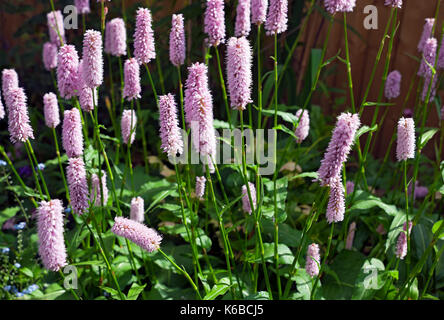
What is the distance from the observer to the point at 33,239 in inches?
87.7

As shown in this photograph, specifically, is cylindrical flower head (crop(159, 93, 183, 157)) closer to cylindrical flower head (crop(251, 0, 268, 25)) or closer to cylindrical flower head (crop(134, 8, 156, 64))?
cylindrical flower head (crop(134, 8, 156, 64))

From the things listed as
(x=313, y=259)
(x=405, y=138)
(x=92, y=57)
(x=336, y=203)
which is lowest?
(x=313, y=259)

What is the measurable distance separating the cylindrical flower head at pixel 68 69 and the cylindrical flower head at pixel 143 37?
8.0 inches

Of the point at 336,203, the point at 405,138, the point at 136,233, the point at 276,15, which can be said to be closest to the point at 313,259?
the point at 336,203

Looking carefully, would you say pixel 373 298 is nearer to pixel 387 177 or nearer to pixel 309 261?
pixel 309 261

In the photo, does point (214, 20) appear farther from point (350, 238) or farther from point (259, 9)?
point (350, 238)

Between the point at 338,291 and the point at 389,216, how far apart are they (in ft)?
1.30

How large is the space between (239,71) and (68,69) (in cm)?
55

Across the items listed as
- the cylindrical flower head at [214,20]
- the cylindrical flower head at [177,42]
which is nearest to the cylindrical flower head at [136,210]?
the cylindrical flower head at [177,42]

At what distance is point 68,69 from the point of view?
1.49 metres

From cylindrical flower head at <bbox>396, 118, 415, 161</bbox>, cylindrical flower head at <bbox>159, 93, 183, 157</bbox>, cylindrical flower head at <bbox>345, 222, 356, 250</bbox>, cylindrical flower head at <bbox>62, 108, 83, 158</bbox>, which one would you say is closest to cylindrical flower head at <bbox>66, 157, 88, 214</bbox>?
cylindrical flower head at <bbox>62, 108, 83, 158</bbox>

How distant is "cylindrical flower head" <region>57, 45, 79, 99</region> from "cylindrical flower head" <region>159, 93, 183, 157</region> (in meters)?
0.35

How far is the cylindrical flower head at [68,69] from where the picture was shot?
148 centimetres

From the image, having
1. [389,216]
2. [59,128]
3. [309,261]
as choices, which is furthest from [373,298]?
[59,128]
